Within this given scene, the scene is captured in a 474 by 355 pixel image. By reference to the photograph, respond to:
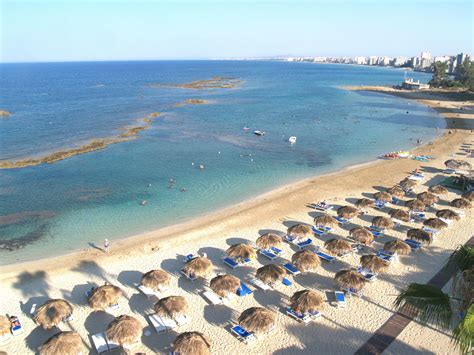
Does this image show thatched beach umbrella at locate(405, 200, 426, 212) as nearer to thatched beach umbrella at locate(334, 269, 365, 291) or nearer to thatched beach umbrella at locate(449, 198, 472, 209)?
thatched beach umbrella at locate(449, 198, 472, 209)

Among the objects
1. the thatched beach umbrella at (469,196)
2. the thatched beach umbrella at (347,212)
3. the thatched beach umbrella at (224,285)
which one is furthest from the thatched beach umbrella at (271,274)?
the thatched beach umbrella at (469,196)

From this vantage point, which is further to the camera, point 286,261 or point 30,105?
point 30,105

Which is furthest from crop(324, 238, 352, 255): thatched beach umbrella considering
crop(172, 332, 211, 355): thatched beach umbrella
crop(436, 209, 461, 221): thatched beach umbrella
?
crop(172, 332, 211, 355): thatched beach umbrella

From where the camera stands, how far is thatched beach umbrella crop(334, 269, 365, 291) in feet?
55.3

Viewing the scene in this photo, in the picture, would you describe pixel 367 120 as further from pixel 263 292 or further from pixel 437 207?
pixel 263 292

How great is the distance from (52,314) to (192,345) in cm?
648

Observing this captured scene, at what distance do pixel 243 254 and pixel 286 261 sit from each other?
253 centimetres

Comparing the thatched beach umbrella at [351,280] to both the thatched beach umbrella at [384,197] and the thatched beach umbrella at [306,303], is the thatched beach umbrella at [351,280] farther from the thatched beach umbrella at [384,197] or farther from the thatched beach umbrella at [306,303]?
the thatched beach umbrella at [384,197]

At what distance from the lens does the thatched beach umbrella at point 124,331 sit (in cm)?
1382

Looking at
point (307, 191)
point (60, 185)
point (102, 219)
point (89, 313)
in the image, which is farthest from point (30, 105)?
point (89, 313)

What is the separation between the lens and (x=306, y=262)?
18.7m

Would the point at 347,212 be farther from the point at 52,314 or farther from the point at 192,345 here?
the point at 52,314

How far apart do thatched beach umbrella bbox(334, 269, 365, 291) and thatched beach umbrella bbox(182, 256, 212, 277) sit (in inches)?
250

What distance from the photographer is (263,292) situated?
17.7 metres
